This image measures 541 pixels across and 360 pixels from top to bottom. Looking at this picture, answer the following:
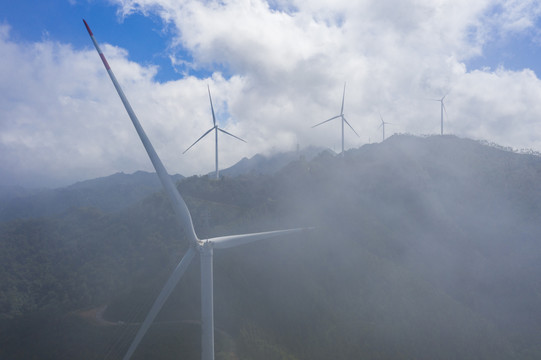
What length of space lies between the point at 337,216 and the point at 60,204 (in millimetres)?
114841

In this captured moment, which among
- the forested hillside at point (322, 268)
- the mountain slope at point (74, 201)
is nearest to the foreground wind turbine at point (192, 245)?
the forested hillside at point (322, 268)

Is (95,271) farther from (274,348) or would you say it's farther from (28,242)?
(274,348)

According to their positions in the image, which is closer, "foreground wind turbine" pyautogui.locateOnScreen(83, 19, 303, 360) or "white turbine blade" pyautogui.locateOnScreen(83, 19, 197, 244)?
"foreground wind turbine" pyautogui.locateOnScreen(83, 19, 303, 360)

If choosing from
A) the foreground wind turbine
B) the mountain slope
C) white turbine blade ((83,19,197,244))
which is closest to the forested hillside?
the foreground wind turbine

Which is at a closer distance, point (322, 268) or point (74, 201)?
point (322, 268)

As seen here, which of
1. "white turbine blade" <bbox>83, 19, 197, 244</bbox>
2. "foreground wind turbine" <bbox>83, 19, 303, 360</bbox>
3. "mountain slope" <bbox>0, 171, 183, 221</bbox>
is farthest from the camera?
"mountain slope" <bbox>0, 171, 183, 221</bbox>

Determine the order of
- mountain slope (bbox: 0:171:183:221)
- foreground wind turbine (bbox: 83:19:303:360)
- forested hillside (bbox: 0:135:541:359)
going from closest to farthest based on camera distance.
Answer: foreground wind turbine (bbox: 83:19:303:360) → forested hillside (bbox: 0:135:541:359) → mountain slope (bbox: 0:171:183:221)

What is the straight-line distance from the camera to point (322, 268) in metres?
46.6

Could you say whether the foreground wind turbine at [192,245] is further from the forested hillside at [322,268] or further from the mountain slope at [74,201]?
the mountain slope at [74,201]

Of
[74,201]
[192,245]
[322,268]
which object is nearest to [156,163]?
[192,245]

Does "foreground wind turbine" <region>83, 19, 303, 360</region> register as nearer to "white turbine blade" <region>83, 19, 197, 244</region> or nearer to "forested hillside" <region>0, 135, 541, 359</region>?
"white turbine blade" <region>83, 19, 197, 244</region>

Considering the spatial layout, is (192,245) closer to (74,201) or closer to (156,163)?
(156,163)

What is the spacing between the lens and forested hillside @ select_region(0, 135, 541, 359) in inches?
1443

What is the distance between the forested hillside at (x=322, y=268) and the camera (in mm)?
36656
